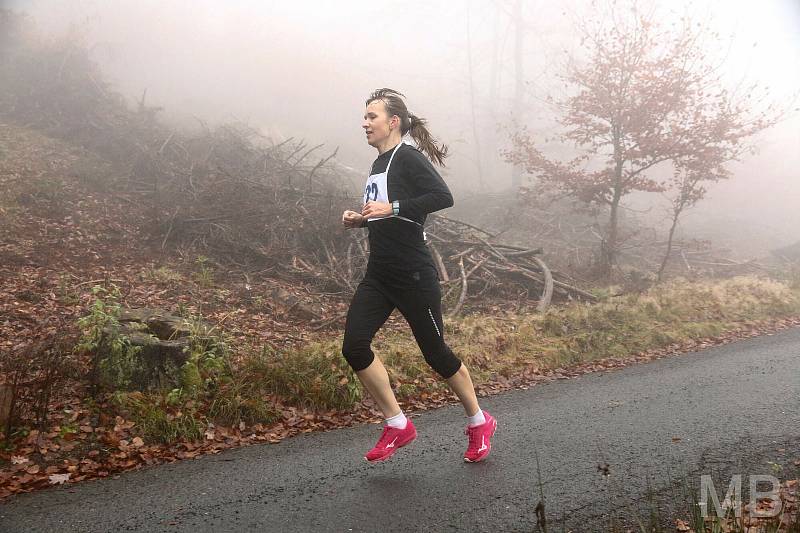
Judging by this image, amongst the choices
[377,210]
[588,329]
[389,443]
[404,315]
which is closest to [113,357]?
[389,443]

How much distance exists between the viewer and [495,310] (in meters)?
9.78

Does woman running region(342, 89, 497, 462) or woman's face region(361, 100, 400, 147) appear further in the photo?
woman's face region(361, 100, 400, 147)

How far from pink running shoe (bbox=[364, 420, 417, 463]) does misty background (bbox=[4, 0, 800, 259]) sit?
1383 centimetres

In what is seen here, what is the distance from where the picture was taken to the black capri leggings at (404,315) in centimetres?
391

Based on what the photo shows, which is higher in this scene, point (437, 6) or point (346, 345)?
point (437, 6)

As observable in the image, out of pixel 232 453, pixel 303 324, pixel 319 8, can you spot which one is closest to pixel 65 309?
pixel 303 324

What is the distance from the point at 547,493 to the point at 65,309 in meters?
6.15

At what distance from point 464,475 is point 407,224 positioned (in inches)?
63.8

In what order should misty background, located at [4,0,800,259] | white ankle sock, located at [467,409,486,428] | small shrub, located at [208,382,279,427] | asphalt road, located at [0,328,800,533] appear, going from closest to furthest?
1. asphalt road, located at [0,328,800,533]
2. white ankle sock, located at [467,409,486,428]
3. small shrub, located at [208,382,279,427]
4. misty background, located at [4,0,800,259]

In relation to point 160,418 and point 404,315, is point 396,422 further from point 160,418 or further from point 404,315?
point 160,418

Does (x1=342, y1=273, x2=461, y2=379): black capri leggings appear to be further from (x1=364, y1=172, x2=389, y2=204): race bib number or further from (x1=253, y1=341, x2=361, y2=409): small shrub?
(x1=253, y1=341, x2=361, y2=409): small shrub

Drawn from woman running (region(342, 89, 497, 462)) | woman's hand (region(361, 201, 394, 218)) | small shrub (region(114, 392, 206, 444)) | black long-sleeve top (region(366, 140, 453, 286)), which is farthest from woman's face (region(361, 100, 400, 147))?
small shrub (region(114, 392, 206, 444))

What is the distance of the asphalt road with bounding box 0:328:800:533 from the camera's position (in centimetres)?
327

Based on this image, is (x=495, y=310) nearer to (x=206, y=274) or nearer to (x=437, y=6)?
(x=206, y=274)
